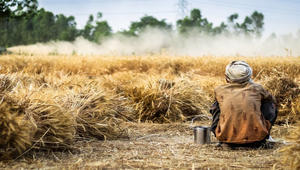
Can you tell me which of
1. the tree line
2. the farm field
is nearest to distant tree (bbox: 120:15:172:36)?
the tree line

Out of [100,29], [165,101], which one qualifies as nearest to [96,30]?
[100,29]

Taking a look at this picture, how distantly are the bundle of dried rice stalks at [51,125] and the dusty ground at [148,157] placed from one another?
0.10 m

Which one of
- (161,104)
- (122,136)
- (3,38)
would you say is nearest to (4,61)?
(161,104)

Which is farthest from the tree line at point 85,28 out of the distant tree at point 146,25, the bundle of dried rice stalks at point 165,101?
the bundle of dried rice stalks at point 165,101

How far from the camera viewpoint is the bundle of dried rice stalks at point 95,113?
13.4ft

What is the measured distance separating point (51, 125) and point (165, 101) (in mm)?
2827

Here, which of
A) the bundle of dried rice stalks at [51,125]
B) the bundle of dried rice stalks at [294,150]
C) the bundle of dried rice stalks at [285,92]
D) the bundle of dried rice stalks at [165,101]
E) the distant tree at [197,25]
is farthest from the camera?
the distant tree at [197,25]

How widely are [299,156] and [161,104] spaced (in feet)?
12.0

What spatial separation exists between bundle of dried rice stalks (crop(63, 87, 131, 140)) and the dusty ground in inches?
7.2

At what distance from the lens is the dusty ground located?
2.98 metres

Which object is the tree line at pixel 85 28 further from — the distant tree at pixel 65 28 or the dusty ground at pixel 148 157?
the dusty ground at pixel 148 157

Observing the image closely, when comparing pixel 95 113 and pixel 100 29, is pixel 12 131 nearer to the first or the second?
pixel 95 113

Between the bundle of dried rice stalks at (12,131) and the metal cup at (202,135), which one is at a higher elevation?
the bundle of dried rice stalks at (12,131)

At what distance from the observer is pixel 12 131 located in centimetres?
293
